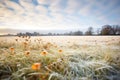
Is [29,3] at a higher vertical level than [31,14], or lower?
higher

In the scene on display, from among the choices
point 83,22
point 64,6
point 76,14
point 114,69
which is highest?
point 64,6

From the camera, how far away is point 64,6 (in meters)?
1.80

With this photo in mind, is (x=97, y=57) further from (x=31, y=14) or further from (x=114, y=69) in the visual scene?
(x=31, y=14)

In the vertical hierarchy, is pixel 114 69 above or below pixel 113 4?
below

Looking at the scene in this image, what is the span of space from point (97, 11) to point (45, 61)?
123cm

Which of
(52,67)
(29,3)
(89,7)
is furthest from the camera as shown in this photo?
(89,7)

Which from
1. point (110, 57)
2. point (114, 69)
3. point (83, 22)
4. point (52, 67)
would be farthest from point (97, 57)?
point (83, 22)

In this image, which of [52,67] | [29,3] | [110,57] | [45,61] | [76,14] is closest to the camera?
[52,67]

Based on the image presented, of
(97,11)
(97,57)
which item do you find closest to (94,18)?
(97,11)

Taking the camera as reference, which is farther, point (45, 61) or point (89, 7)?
point (89, 7)

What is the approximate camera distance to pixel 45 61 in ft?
3.86

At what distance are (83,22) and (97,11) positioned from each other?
29 cm

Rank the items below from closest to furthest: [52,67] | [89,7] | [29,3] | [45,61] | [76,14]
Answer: [52,67], [45,61], [29,3], [89,7], [76,14]

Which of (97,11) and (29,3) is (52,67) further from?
(97,11)
